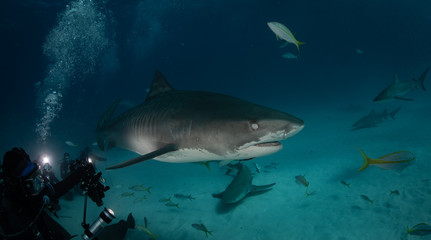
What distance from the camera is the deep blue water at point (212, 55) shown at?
1228 inches

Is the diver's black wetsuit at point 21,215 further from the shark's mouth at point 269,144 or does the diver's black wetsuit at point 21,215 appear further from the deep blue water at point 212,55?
the deep blue water at point 212,55

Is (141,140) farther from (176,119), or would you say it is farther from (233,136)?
(233,136)

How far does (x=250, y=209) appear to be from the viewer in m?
5.80

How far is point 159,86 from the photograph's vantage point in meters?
3.72

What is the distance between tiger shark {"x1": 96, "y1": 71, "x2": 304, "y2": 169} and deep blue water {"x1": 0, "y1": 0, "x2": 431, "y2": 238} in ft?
67.6

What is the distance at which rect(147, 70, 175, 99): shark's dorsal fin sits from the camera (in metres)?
3.68

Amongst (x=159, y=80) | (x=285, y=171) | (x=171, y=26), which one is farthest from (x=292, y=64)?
(x=159, y=80)

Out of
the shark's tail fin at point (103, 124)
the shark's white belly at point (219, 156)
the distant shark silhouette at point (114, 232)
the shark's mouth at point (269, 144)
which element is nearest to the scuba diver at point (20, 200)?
the shark's white belly at point (219, 156)

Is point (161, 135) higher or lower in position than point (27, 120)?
lower

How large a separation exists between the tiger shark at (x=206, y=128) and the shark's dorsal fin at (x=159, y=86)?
479 millimetres

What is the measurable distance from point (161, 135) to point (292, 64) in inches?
3607

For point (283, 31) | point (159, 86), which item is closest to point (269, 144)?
point (159, 86)

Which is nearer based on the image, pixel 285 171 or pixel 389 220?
pixel 389 220

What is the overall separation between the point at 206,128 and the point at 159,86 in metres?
1.90
